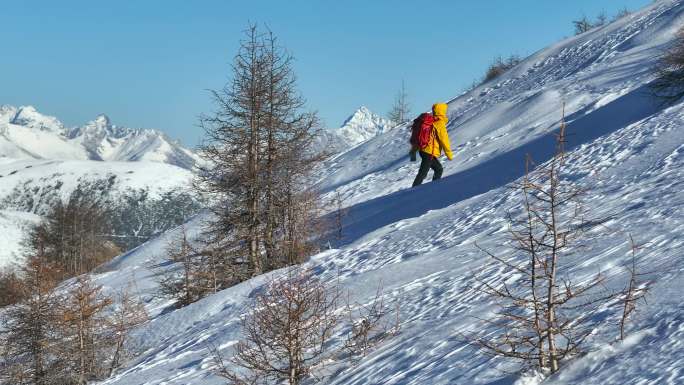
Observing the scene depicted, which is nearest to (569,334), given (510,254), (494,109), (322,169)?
(510,254)

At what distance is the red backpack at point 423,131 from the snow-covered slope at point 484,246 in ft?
4.11

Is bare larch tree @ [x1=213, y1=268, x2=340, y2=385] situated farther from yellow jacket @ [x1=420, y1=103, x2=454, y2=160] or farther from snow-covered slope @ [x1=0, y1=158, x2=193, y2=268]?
snow-covered slope @ [x1=0, y1=158, x2=193, y2=268]

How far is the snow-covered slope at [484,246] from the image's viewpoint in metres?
4.53

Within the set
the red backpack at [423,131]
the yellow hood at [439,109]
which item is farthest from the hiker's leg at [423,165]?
the yellow hood at [439,109]

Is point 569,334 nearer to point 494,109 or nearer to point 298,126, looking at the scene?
point 298,126

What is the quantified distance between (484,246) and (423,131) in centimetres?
738

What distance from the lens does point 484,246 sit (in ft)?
29.4

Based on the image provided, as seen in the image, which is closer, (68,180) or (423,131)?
(423,131)

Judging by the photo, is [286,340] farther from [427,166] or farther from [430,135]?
[427,166]

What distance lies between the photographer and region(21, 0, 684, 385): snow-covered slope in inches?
178

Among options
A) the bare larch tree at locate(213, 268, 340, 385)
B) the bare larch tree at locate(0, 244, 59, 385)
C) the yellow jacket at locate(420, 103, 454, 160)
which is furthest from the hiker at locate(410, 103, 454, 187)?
the bare larch tree at locate(213, 268, 340, 385)

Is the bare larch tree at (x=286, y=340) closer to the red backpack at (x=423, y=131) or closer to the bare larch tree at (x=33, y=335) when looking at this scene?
the bare larch tree at (x=33, y=335)

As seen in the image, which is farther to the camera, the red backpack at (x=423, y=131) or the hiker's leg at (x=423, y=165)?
the hiker's leg at (x=423, y=165)

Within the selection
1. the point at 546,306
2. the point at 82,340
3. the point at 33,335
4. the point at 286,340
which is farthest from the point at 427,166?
the point at 546,306
